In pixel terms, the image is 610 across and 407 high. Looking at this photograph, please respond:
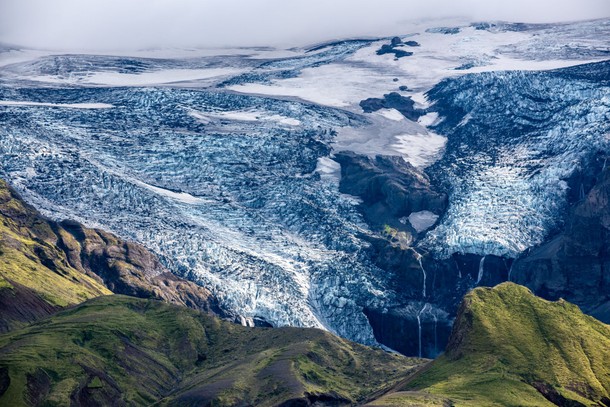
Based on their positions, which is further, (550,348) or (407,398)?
(550,348)

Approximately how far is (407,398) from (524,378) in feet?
82.1

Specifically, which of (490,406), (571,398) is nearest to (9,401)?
(490,406)

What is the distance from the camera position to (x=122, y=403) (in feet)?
650

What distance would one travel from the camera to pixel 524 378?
188 meters

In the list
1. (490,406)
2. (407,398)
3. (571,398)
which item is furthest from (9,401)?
(571,398)

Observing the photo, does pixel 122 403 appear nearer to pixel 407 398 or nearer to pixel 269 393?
pixel 269 393

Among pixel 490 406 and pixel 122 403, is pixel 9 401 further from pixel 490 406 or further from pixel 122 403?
pixel 490 406

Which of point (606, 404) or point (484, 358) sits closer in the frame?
point (606, 404)

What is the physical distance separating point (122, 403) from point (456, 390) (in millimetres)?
58932

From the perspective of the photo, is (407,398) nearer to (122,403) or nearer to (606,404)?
(606,404)

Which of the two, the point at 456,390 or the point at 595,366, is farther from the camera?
the point at 595,366

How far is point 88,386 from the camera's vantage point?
198125 millimetres

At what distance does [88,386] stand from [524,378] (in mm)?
75376

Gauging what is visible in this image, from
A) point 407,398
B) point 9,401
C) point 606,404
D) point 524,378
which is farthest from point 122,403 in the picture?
point 606,404
